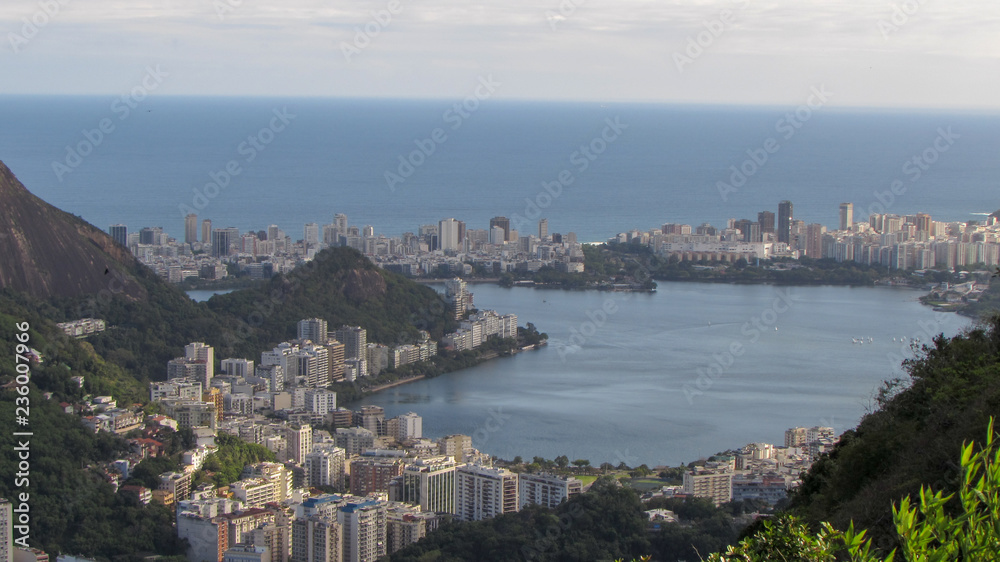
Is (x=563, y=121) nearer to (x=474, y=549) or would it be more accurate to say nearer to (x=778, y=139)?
(x=778, y=139)

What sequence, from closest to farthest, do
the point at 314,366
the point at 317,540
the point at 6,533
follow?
1. the point at 6,533
2. the point at 317,540
3. the point at 314,366

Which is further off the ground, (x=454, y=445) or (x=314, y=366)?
(x=314, y=366)

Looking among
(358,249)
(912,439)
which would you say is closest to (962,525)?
(912,439)

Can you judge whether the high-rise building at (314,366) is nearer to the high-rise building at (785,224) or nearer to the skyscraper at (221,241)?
the skyscraper at (221,241)

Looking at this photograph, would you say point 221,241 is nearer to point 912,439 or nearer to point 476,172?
point 476,172

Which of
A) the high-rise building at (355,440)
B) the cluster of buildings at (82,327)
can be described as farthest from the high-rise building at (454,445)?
the cluster of buildings at (82,327)

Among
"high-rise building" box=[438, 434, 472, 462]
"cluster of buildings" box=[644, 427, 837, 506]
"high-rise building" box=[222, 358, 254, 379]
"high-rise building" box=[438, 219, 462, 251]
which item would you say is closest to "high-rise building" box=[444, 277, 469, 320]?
"high-rise building" box=[222, 358, 254, 379]

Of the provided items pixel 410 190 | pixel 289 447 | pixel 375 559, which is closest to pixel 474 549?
pixel 375 559
